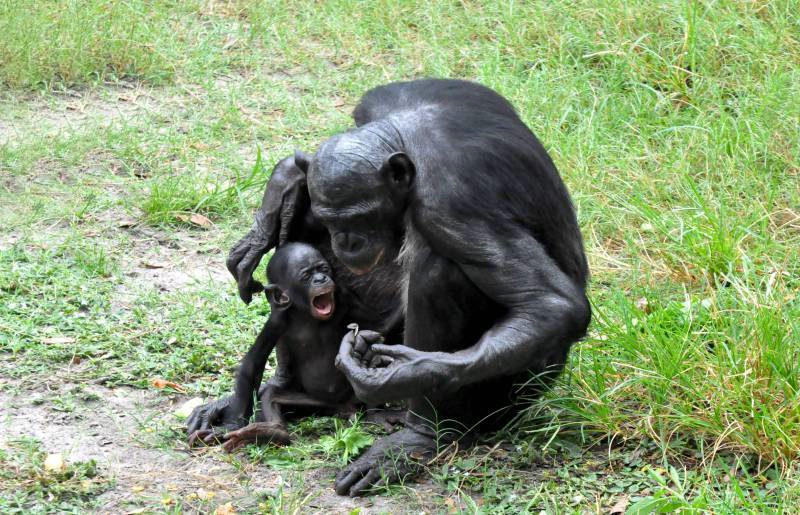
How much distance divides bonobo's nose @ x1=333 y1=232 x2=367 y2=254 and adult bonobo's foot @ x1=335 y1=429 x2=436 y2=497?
32.8 inches

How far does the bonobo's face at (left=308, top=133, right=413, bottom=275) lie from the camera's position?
396 cm

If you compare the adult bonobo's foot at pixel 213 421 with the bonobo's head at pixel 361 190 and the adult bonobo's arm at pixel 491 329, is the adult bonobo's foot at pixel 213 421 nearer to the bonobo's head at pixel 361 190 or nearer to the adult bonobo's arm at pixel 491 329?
the adult bonobo's arm at pixel 491 329

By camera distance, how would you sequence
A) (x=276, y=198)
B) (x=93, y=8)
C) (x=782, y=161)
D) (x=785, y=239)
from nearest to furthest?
(x=276, y=198) < (x=785, y=239) < (x=782, y=161) < (x=93, y=8)

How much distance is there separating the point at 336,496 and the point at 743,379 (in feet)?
5.35

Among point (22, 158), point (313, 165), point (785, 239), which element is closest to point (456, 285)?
point (313, 165)

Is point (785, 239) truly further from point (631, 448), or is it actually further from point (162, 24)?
point (162, 24)

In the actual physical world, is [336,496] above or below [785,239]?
below

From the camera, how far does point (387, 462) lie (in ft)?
14.0

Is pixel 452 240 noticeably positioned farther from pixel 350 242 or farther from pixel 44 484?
pixel 44 484

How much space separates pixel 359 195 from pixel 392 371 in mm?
663

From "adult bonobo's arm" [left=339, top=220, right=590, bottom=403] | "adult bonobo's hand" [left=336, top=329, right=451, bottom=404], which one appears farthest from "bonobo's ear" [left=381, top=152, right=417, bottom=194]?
"adult bonobo's hand" [left=336, top=329, right=451, bottom=404]

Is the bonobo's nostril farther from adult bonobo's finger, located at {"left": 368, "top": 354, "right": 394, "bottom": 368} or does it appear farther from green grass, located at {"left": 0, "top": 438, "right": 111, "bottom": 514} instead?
green grass, located at {"left": 0, "top": 438, "right": 111, "bottom": 514}

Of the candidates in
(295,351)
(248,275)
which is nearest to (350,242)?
(248,275)

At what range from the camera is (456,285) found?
4.09 metres
